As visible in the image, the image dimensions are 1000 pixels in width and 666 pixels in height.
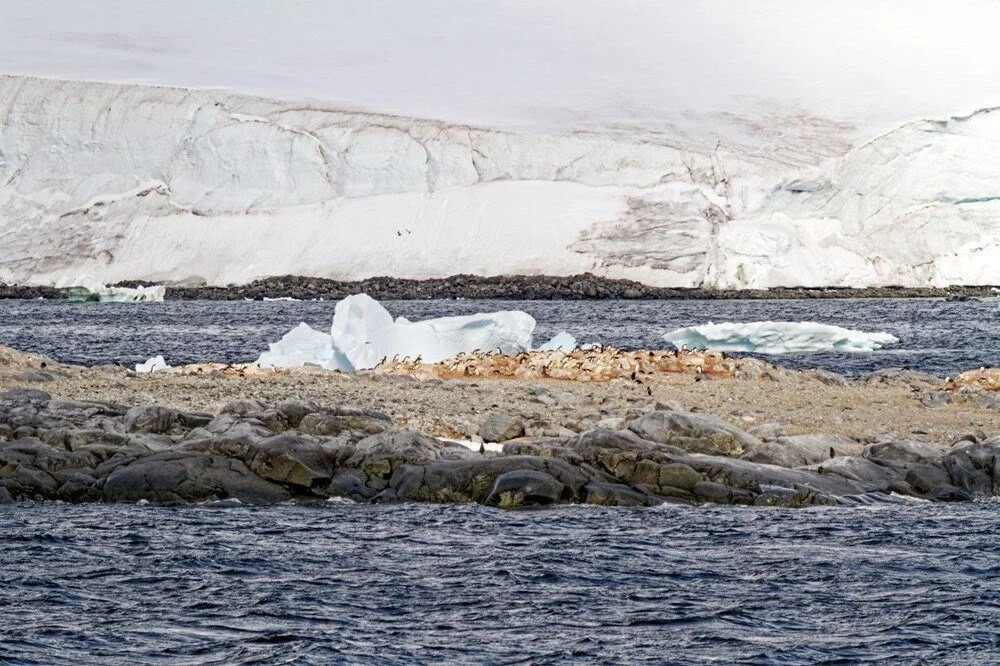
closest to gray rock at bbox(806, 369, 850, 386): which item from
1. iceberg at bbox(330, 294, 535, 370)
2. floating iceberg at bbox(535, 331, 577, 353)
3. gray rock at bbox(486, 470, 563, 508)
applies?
floating iceberg at bbox(535, 331, 577, 353)

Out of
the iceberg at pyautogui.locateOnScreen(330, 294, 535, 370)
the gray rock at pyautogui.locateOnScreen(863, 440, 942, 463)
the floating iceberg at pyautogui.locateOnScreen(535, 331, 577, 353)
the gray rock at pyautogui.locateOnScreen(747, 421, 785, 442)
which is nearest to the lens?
the gray rock at pyautogui.locateOnScreen(863, 440, 942, 463)

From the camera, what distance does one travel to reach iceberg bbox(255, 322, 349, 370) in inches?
1003

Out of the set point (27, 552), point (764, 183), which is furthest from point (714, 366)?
point (764, 183)

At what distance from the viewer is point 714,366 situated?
21891 millimetres

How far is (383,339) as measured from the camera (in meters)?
25.2

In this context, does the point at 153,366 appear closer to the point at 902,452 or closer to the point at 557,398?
the point at 557,398

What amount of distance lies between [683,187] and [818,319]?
1422 inches

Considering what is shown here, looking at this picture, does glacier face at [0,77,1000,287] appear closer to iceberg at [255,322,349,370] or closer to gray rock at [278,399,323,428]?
iceberg at [255,322,349,370]

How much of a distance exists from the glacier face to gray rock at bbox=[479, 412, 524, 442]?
214 feet

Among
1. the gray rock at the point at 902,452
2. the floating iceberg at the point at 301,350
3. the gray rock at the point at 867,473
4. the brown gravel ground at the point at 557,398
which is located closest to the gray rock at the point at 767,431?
the brown gravel ground at the point at 557,398

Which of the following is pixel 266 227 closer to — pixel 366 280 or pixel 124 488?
pixel 366 280

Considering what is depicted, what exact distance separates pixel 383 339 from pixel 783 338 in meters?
12.0

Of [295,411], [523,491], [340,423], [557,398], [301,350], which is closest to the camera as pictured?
[523,491]

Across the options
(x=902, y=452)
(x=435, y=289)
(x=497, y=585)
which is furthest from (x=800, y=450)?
(x=435, y=289)
